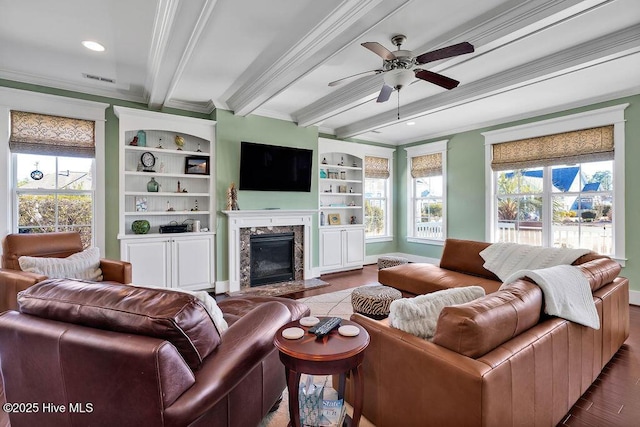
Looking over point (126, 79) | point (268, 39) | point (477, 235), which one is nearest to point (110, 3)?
point (268, 39)

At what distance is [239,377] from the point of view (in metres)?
1.28

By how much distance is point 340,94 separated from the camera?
412 cm

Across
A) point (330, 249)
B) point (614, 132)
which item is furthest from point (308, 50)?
point (614, 132)

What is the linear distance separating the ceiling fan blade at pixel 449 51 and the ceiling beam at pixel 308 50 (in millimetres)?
441

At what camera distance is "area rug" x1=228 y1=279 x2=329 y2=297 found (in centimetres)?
448

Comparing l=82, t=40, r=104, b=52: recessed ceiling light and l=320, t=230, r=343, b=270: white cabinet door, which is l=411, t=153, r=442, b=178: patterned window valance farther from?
l=82, t=40, r=104, b=52: recessed ceiling light

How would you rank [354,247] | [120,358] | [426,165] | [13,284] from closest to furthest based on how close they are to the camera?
1. [120,358]
2. [13,284]
3. [354,247]
4. [426,165]

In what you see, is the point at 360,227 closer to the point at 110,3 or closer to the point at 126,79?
the point at 126,79

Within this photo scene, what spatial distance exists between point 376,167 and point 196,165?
3.72 metres

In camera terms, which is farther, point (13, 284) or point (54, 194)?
point (54, 194)

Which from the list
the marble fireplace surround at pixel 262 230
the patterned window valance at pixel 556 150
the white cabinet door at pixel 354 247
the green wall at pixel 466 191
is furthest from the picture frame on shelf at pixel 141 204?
the patterned window valance at pixel 556 150

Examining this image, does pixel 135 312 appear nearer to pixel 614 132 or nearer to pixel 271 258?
pixel 271 258

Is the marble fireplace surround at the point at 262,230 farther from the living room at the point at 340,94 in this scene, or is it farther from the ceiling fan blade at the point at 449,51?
the ceiling fan blade at the point at 449,51

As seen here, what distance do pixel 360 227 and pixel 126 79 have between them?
441 cm
